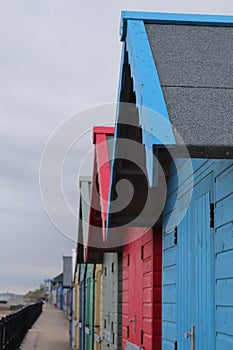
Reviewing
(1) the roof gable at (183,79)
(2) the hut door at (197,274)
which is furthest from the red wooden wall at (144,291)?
(1) the roof gable at (183,79)

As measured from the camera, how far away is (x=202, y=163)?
19.1ft

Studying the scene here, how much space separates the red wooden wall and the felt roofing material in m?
3.59

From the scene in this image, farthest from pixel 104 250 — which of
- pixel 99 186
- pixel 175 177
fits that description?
pixel 175 177

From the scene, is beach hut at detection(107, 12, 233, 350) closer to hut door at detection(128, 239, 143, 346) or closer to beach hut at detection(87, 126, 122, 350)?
hut door at detection(128, 239, 143, 346)

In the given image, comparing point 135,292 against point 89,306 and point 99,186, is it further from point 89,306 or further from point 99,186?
point 89,306

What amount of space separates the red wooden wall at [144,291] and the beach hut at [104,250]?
60 centimetres

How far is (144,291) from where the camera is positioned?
346 inches

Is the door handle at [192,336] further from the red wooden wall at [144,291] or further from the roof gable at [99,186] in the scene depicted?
the roof gable at [99,186]

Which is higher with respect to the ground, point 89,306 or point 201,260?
point 201,260

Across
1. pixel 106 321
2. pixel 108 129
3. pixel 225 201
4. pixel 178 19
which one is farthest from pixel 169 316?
pixel 106 321

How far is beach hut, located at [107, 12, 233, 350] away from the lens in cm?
407

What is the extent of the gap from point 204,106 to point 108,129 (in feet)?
21.3

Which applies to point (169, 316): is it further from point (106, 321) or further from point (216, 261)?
point (106, 321)

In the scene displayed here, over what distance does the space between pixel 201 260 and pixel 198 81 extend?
1833 millimetres
